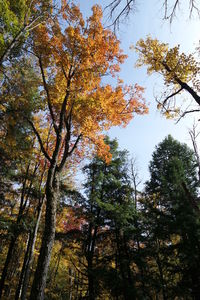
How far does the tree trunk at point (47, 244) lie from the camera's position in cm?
425

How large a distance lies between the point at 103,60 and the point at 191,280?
1190 centimetres

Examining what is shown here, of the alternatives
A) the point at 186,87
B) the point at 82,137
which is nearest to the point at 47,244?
the point at 82,137

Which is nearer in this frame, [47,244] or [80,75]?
[47,244]

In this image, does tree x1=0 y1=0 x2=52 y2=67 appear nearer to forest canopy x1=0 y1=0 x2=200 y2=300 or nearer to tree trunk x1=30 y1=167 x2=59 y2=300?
forest canopy x1=0 y1=0 x2=200 y2=300

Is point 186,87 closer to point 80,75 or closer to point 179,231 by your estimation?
point 80,75

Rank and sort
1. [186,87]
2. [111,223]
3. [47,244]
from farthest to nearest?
[111,223] → [186,87] → [47,244]

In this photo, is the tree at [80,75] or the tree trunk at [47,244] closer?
the tree trunk at [47,244]

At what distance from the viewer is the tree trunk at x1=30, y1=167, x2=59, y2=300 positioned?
167 inches

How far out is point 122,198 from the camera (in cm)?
1279

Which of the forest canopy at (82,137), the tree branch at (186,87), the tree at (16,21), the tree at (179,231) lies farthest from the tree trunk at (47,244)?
the tree at (179,231)

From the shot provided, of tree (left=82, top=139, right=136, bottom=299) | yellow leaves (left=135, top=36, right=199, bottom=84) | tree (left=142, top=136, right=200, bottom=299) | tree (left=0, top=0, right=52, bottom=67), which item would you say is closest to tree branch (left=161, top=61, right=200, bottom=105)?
yellow leaves (left=135, top=36, right=199, bottom=84)

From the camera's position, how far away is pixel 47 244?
4.77 metres

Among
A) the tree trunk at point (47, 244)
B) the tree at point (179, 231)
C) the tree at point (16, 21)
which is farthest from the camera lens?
the tree at point (179, 231)

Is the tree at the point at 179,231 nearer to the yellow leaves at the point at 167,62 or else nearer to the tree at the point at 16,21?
the yellow leaves at the point at 167,62
